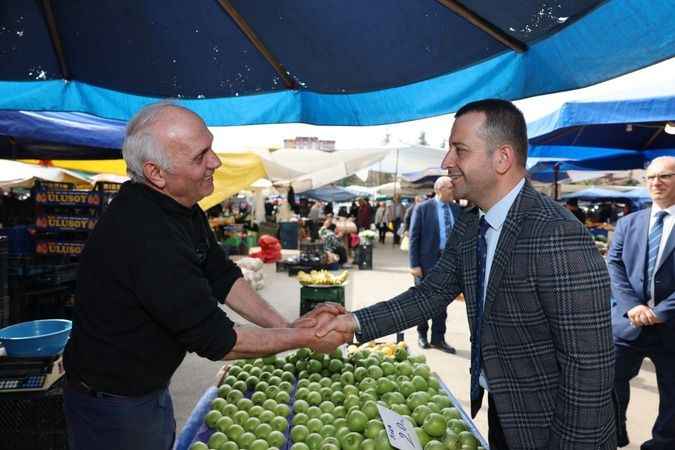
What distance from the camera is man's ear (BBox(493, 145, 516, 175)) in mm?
1822

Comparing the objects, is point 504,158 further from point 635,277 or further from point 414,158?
point 414,158

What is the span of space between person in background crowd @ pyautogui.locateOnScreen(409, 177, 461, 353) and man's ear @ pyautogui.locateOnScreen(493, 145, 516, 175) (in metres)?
4.42

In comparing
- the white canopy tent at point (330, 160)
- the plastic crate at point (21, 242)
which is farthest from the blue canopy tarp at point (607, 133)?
the plastic crate at point (21, 242)

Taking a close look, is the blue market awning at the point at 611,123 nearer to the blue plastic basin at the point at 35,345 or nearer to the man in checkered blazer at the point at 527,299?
the man in checkered blazer at the point at 527,299

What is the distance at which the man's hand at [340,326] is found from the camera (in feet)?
8.27

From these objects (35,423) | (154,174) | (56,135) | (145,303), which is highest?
(56,135)

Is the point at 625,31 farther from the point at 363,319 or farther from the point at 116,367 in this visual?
the point at 116,367

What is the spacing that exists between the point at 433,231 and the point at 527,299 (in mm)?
4630

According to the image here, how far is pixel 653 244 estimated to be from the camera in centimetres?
355

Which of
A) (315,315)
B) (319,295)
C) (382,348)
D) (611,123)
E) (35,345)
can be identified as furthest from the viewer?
(319,295)

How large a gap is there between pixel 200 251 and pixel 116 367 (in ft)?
2.07

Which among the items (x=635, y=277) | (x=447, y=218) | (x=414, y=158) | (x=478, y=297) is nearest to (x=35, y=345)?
(x=478, y=297)

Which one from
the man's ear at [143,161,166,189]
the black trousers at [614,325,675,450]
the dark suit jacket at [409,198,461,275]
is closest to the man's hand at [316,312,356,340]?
the man's ear at [143,161,166,189]

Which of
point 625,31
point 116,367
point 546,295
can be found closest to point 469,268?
point 546,295
